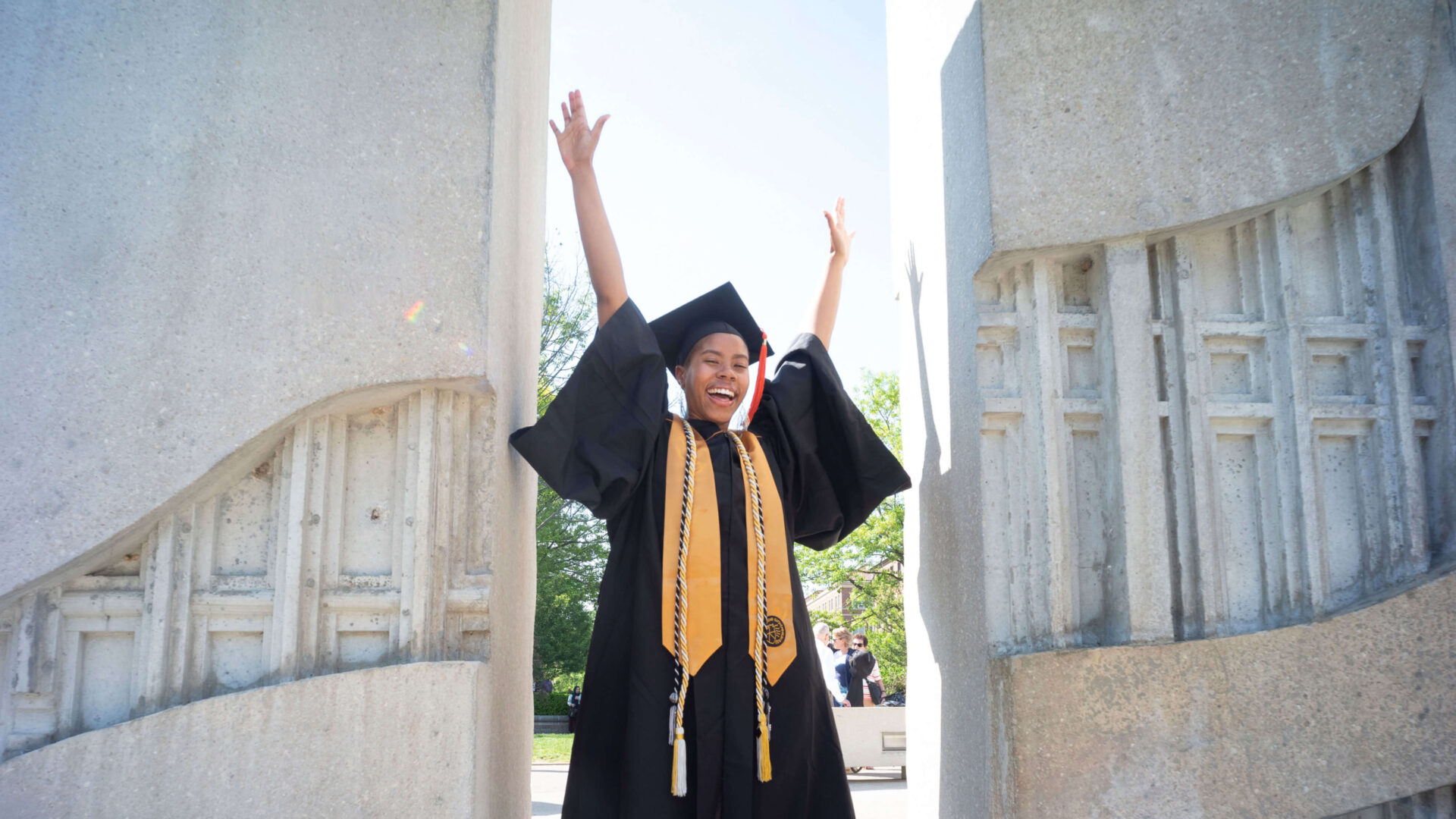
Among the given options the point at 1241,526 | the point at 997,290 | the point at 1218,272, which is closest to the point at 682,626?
the point at 997,290

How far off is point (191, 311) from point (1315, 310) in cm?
322

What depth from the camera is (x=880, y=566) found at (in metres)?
21.2

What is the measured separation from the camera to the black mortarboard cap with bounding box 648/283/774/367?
3492 millimetres

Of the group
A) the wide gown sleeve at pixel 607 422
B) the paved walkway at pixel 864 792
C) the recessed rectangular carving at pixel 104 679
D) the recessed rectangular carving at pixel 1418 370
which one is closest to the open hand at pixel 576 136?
the wide gown sleeve at pixel 607 422

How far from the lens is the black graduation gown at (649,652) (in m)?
2.84

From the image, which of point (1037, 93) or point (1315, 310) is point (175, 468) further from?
point (1315, 310)

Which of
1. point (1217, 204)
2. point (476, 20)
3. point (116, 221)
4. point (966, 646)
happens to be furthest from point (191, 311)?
point (1217, 204)

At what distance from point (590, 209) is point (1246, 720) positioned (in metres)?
2.33

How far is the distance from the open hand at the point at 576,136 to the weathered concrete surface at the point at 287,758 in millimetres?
1499

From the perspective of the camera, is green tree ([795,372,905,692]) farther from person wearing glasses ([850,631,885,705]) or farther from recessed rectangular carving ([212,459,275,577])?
recessed rectangular carving ([212,459,275,577])

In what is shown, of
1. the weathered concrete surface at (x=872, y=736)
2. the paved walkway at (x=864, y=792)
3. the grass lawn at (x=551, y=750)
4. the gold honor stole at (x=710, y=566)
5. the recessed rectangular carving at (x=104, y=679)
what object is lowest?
the grass lawn at (x=551, y=750)

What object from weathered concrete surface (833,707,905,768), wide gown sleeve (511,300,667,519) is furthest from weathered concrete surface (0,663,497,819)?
weathered concrete surface (833,707,905,768)

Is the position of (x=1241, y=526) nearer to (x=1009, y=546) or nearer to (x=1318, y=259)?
(x=1009, y=546)

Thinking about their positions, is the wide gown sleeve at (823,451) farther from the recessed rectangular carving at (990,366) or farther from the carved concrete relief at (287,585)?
the carved concrete relief at (287,585)
